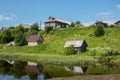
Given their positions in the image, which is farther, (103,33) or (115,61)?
(103,33)

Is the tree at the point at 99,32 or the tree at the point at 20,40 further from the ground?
the tree at the point at 99,32

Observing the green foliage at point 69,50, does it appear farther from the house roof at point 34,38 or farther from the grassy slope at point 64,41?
the house roof at point 34,38

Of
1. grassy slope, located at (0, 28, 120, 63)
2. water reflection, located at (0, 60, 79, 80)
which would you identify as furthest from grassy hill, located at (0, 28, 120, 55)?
water reflection, located at (0, 60, 79, 80)

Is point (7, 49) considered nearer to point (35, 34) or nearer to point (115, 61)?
point (35, 34)

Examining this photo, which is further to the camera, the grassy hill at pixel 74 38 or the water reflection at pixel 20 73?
the grassy hill at pixel 74 38

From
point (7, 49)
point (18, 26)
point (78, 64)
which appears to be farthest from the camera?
point (18, 26)

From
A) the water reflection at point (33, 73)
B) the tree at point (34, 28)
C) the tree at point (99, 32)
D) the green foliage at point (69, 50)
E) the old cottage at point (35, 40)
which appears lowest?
the water reflection at point (33, 73)

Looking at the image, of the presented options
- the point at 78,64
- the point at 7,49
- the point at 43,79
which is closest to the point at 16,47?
the point at 7,49

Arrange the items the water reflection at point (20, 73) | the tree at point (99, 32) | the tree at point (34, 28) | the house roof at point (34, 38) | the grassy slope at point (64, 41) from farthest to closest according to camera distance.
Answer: the tree at point (34, 28) < the house roof at point (34, 38) < the tree at point (99, 32) < the grassy slope at point (64, 41) < the water reflection at point (20, 73)

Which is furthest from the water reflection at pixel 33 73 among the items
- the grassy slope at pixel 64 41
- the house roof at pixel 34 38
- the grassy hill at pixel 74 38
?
the house roof at pixel 34 38

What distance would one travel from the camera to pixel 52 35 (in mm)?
136375

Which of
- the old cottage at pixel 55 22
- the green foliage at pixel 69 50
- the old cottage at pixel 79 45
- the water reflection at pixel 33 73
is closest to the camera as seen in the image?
the water reflection at pixel 33 73

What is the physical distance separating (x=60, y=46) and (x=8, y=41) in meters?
35.4

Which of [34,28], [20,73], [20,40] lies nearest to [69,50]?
[20,40]
